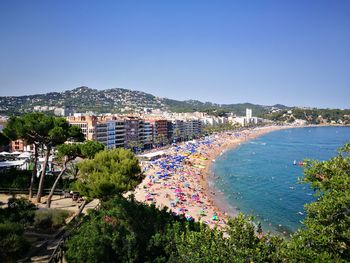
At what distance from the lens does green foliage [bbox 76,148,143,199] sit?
1611 cm

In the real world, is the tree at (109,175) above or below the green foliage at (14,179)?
above

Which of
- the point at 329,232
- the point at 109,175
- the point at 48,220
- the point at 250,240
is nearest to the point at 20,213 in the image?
the point at 48,220

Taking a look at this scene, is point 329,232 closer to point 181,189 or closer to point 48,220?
point 48,220

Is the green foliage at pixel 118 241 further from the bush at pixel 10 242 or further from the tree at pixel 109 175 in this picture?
the tree at pixel 109 175

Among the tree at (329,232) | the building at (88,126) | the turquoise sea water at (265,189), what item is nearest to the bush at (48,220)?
the tree at (329,232)

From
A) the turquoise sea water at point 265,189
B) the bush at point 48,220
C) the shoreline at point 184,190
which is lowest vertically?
the turquoise sea water at point 265,189

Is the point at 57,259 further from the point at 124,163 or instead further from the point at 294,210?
the point at 294,210

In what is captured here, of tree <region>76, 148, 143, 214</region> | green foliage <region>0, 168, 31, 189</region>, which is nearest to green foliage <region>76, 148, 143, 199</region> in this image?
tree <region>76, 148, 143, 214</region>

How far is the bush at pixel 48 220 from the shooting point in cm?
1603

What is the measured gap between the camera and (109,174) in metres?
16.6

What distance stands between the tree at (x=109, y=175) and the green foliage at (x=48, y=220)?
1.91 m

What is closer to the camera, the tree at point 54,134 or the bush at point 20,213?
the bush at point 20,213

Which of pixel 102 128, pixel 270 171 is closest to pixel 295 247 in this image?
pixel 270 171

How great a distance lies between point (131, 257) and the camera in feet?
33.3
